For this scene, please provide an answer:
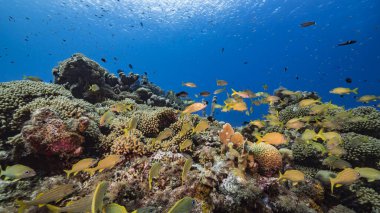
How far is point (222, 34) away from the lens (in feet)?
226

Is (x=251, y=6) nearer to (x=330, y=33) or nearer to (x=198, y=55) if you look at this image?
(x=330, y=33)

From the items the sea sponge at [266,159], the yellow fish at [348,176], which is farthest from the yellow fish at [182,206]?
the yellow fish at [348,176]

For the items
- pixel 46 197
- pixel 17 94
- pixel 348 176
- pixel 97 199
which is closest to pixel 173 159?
pixel 46 197

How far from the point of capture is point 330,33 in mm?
74750

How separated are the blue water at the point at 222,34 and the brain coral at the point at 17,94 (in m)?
13.5

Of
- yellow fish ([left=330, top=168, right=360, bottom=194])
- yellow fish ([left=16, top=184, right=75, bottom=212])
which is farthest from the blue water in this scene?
yellow fish ([left=330, top=168, right=360, bottom=194])

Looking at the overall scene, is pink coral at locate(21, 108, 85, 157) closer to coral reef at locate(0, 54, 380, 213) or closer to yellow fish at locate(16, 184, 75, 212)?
coral reef at locate(0, 54, 380, 213)

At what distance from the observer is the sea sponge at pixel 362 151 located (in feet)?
20.1

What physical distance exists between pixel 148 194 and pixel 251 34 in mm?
78127

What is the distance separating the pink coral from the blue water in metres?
16.5

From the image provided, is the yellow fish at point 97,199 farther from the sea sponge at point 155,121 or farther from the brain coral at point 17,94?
the brain coral at point 17,94

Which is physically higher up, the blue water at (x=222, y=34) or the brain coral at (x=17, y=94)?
the blue water at (x=222, y=34)

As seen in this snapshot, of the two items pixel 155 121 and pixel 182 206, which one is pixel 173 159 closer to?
pixel 155 121

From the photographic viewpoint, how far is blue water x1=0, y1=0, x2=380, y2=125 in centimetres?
4838
